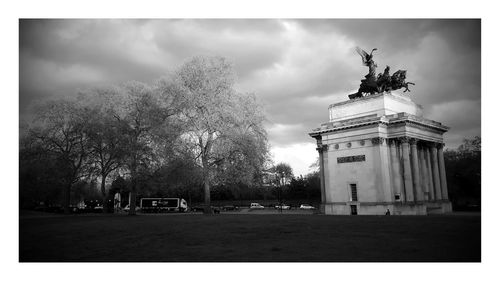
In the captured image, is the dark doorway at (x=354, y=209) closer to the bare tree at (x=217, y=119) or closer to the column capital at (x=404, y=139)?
the column capital at (x=404, y=139)

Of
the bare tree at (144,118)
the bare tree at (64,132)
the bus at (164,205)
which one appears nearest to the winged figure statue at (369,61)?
the bare tree at (144,118)

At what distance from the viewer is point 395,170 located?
3675cm

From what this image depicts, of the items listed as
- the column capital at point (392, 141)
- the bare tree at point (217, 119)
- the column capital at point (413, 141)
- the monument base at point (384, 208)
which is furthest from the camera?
the bare tree at point (217, 119)

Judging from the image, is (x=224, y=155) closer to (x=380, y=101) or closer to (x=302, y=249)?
(x=380, y=101)

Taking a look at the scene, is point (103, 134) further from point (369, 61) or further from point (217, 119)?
point (369, 61)

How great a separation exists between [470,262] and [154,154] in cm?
3431

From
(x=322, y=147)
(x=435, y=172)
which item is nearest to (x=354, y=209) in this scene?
(x=322, y=147)

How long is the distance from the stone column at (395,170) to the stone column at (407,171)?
24.7 inches

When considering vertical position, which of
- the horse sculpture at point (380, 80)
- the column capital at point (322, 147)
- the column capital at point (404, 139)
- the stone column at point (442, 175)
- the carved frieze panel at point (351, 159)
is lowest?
the stone column at point (442, 175)

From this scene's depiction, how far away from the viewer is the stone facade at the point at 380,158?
36.3m

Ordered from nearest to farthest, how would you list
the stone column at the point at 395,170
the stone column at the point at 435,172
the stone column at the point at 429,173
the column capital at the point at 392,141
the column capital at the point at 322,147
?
the stone column at the point at 395,170
the column capital at the point at 392,141
the column capital at the point at 322,147
the stone column at the point at 429,173
the stone column at the point at 435,172

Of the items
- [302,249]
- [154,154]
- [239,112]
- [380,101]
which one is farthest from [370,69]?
[302,249]

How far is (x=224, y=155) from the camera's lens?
39.4 m

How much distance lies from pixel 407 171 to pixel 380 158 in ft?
11.3
